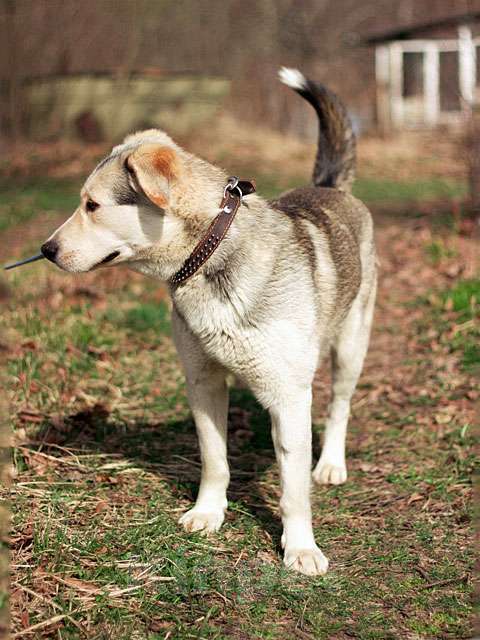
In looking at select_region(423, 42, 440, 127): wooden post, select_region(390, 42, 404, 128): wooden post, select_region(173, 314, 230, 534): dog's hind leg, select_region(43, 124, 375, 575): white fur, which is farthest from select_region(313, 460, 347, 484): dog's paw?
select_region(423, 42, 440, 127): wooden post

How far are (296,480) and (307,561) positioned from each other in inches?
14.2

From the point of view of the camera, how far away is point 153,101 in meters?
21.1

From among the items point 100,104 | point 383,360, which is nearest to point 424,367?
point 383,360

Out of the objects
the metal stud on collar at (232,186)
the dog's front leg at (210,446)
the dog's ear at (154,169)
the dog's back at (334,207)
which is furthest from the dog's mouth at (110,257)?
the dog's back at (334,207)

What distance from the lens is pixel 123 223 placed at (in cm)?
353

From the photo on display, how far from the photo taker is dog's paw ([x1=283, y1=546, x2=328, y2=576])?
3.56m

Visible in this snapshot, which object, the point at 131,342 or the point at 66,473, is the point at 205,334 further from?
the point at 131,342

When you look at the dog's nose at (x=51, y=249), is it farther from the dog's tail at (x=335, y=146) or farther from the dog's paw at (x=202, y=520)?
the dog's tail at (x=335, y=146)

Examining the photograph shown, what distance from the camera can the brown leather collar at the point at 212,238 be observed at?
3.47 meters

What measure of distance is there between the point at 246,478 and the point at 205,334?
1.38 meters

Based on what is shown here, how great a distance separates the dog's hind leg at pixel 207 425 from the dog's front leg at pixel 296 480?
0.39 metres

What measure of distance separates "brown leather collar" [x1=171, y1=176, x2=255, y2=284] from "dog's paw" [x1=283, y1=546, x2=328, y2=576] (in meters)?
1.35

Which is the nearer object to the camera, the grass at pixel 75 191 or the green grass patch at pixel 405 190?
the grass at pixel 75 191

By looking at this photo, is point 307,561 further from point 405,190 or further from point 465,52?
point 465,52
